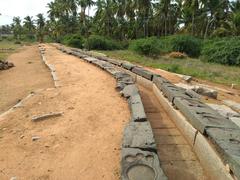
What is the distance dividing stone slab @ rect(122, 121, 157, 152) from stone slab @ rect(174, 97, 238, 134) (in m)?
0.81

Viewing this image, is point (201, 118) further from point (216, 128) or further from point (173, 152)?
point (173, 152)

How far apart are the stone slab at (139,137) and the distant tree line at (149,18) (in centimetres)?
2825

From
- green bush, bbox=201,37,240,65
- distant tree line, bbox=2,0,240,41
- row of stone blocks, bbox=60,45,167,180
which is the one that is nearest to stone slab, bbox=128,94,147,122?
row of stone blocks, bbox=60,45,167,180

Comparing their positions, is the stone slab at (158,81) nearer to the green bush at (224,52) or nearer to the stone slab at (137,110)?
the stone slab at (137,110)

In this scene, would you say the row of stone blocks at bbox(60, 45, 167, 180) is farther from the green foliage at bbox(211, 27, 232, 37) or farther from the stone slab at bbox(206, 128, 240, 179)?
the green foliage at bbox(211, 27, 232, 37)

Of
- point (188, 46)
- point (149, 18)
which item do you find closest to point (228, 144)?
point (188, 46)

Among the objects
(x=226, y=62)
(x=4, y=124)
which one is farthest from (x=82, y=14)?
(x=4, y=124)

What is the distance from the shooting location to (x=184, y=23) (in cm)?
A: 4072

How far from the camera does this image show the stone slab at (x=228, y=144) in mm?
2734

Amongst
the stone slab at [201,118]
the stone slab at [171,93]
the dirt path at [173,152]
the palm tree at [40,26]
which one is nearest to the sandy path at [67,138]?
the dirt path at [173,152]

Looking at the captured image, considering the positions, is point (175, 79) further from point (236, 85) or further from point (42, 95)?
point (42, 95)

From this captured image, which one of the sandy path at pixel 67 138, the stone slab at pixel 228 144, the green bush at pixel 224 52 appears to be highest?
the green bush at pixel 224 52

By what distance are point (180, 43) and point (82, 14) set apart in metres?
25.4

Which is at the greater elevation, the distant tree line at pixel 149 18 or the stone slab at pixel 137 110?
the distant tree line at pixel 149 18
